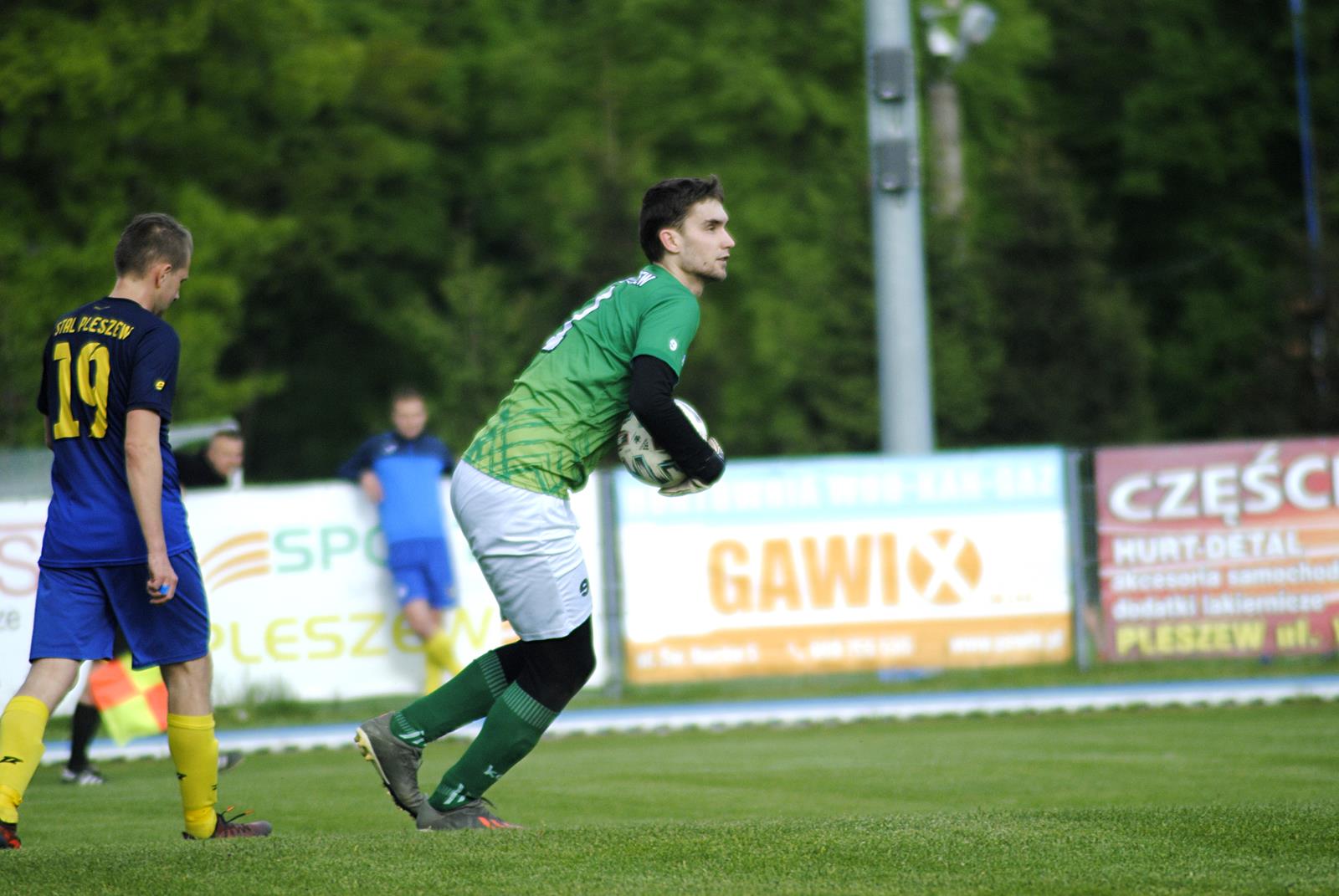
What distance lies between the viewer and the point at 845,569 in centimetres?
1278

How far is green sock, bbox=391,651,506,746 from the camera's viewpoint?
18.3 feet

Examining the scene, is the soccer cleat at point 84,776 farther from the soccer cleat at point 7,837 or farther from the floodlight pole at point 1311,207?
the floodlight pole at point 1311,207

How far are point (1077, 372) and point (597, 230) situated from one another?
8.53 meters

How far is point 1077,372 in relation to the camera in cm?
2858

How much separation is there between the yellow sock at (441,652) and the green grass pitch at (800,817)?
4.12 ft

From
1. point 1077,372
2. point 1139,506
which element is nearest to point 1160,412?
point 1077,372

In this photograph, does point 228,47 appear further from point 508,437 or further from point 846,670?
point 508,437

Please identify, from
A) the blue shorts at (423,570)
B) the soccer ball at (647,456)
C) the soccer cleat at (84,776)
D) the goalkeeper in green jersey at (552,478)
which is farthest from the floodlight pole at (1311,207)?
the soccer ball at (647,456)

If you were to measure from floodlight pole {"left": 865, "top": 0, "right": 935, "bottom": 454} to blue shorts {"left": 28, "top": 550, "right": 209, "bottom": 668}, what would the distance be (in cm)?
1077

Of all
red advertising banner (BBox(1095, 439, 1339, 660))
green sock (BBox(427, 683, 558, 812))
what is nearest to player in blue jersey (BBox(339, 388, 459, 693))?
red advertising banner (BBox(1095, 439, 1339, 660))

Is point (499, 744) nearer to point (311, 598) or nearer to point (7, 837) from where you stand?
point (7, 837)

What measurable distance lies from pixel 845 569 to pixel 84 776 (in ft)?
→ 19.4

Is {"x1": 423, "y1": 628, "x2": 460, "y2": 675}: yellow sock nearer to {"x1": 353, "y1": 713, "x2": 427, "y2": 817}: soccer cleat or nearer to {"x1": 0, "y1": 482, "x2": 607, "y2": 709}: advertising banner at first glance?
{"x1": 0, "y1": 482, "x2": 607, "y2": 709}: advertising banner

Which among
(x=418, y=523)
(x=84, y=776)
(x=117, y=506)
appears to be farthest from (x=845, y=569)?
(x=117, y=506)
